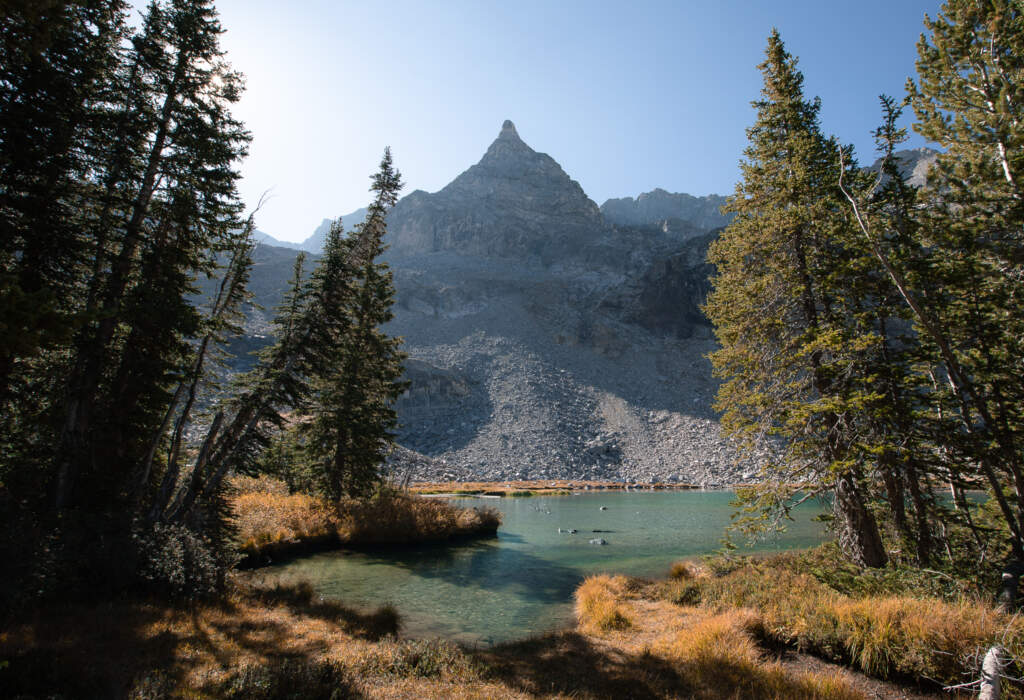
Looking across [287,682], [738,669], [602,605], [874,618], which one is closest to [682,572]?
[602,605]

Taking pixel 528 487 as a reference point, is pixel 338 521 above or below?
above

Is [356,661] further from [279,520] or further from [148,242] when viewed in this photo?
[279,520]

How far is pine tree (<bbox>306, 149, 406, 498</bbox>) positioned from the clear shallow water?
459 cm

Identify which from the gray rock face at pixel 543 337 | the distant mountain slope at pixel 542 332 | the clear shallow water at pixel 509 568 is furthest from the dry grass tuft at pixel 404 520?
the distant mountain slope at pixel 542 332

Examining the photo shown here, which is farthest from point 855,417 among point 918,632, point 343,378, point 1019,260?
point 343,378

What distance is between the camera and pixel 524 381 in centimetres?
9400

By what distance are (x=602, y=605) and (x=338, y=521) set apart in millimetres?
14884

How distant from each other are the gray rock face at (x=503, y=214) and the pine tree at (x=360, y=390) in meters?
143

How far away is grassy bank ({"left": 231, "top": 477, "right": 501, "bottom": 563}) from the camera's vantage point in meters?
19.5

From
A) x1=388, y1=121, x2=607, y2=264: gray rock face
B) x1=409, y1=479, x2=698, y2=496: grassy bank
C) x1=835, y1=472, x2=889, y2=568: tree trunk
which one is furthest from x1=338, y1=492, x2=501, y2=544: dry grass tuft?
x1=388, y1=121, x2=607, y2=264: gray rock face

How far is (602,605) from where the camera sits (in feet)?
40.1

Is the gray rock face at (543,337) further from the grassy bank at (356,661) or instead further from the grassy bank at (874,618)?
the grassy bank at (874,618)

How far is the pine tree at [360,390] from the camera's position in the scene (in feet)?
75.7

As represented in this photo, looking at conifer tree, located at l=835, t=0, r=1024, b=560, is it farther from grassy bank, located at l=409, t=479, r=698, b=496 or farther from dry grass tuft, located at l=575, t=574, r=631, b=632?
grassy bank, located at l=409, t=479, r=698, b=496
